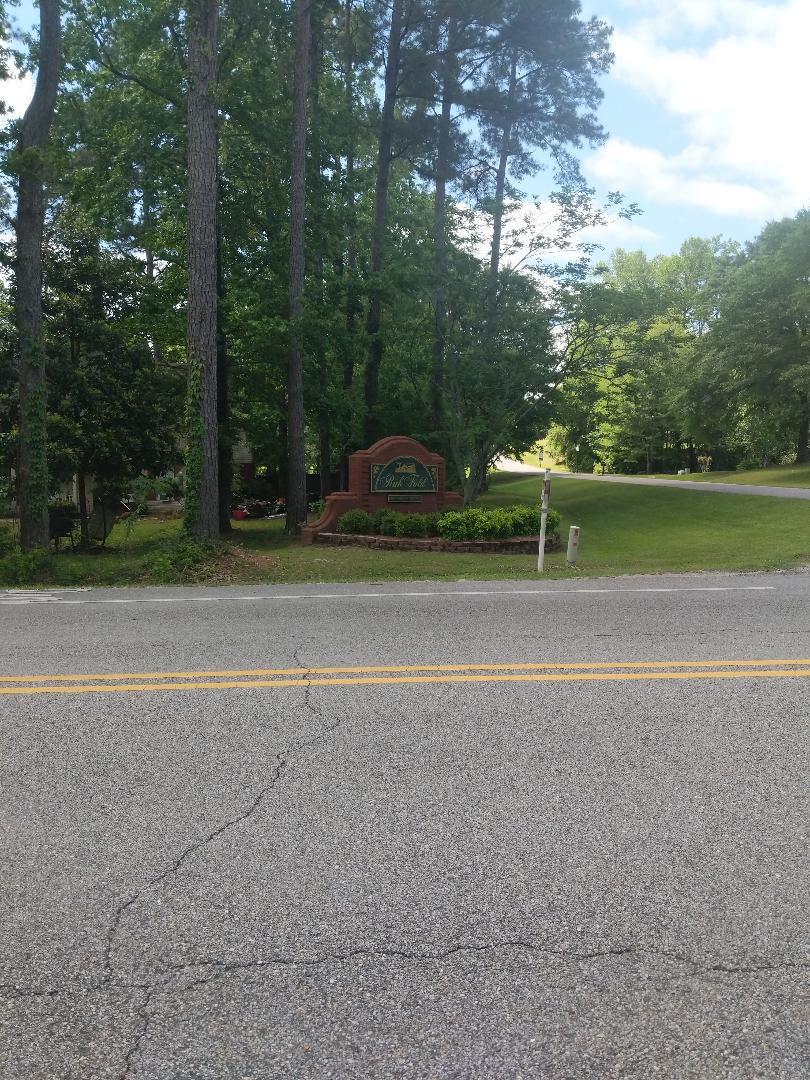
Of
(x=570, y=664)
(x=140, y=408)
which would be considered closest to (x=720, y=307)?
(x=140, y=408)

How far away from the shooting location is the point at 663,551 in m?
16.7

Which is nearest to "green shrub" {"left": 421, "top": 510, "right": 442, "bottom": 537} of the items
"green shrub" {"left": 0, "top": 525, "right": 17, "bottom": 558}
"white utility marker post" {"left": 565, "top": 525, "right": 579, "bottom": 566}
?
"white utility marker post" {"left": 565, "top": 525, "right": 579, "bottom": 566}

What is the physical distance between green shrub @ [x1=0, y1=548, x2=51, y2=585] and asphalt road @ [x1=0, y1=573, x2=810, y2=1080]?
6.83 metres

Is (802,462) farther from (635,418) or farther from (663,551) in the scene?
(663,551)

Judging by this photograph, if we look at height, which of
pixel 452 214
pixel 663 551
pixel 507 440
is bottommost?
pixel 663 551

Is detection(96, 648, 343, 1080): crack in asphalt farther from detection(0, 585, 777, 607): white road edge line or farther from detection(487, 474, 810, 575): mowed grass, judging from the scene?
detection(487, 474, 810, 575): mowed grass

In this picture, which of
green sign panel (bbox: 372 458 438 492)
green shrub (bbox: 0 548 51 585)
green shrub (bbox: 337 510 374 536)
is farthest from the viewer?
green sign panel (bbox: 372 458 438 492)

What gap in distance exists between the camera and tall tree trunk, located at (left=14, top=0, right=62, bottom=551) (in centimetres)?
1427

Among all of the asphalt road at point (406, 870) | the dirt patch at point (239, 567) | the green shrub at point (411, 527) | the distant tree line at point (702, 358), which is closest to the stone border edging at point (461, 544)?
the green shrub at point (411, 527)

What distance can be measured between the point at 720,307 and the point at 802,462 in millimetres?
10087

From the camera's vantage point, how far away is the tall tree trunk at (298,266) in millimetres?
19141

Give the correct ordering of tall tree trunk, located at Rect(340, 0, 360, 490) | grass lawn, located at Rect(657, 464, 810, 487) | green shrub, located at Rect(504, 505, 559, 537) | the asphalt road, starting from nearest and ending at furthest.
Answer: the asphalt road
green shrub, located at Rect(504, 505, 559, 537)
tall tree trunk, located at Rect(340, 0, 360, 490)
grass lawn, located at Rect(657, 464, 810, 487)

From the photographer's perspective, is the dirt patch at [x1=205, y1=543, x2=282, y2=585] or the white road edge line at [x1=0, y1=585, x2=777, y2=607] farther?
the dirt patch at [x1=205, y1=543, x2=282, y2=585]

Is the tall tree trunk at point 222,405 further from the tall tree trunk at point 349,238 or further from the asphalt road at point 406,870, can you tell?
the asphalt road at point 406,870
